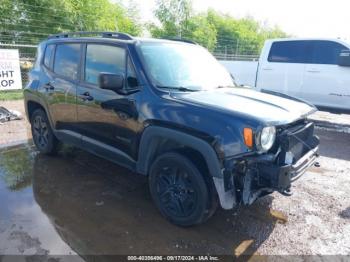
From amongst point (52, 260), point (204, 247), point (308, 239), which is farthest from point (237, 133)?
point (52, 260)

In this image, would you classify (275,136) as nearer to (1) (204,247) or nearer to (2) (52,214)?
(1) (204,247)

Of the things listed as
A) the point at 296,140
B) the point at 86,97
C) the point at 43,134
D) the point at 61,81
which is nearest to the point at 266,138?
the point at 296,140

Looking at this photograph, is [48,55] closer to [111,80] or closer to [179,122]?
[111,80]

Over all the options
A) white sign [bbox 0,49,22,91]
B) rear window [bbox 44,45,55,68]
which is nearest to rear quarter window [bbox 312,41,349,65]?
rear window [bbox 44,45,55,68]

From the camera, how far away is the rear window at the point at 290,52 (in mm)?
8648

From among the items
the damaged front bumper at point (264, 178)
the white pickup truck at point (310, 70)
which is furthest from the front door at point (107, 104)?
the white pickup truck at point (310, 70)

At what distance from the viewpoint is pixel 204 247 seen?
3199mm

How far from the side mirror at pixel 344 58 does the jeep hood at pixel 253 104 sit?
4.62m

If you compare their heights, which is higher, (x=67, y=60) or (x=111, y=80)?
(x=67, y=60)

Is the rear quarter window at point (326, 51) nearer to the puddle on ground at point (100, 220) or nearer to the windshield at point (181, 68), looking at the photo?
the windshield at point (181, 68)

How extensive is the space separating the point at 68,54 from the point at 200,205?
293 cm

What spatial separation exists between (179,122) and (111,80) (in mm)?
884

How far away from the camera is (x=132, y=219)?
3664 millimetres

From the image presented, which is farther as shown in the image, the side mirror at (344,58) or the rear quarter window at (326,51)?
the rear quarter window at (326,51)
